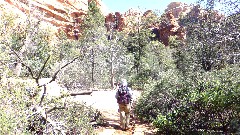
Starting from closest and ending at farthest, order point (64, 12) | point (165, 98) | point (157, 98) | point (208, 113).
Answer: point (208, 113), point (165, 98), point (157, 98), point (64, 12)

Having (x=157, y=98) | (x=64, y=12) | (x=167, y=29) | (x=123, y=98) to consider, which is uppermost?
(x=64, y=12)

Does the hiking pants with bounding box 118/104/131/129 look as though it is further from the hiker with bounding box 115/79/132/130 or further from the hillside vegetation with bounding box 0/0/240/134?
the hillside vegetation with bounding box 0/0/240/134

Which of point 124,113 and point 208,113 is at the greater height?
point 208,113

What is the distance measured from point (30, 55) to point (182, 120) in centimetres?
1167

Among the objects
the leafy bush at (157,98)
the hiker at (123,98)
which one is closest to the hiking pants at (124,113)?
the hiker at (123,98)

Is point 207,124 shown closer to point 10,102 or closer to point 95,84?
point 10,102

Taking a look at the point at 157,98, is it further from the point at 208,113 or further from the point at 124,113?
the point at 208,113

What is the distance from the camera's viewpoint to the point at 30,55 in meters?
17.4


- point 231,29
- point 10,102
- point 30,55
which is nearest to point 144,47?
point 30,55

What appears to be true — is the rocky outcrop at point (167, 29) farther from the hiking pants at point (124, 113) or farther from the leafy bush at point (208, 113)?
the leafy bush at point (208, 113)

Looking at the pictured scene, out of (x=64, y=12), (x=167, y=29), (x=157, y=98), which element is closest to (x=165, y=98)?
(x=157, y=98)

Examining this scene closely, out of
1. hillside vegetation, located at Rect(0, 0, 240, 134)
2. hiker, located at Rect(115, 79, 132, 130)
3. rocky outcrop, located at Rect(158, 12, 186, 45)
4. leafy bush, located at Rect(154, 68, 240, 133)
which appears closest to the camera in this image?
hillside vegetation, located at Rect(0, 0, 240, 134)

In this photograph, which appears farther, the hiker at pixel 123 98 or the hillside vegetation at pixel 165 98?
the hiker at pixel 123 98

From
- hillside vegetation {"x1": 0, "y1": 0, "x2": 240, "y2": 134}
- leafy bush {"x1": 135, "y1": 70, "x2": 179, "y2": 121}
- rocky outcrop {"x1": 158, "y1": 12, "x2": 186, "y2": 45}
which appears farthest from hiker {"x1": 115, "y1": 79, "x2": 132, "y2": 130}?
rocky outcrop {"x1": 158, "y1": 12, "x2": 186, "y2": 45}
